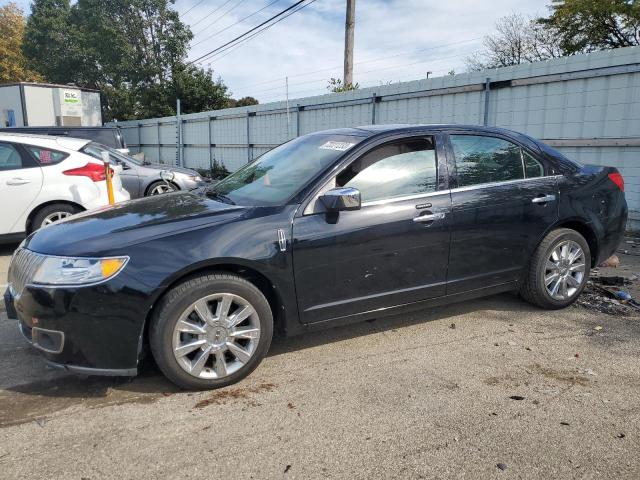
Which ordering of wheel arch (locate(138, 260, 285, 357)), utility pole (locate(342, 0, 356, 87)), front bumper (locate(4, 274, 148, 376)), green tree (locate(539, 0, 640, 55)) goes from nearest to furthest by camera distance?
1. front bumper (locate(4, 274, 148, 376))
2. wheel arch (locate(138, 260, 285, 357))
3. utility pole (locate(342, 0, 356, 87))
4. green tree (locate(539, 0, 640, 55))

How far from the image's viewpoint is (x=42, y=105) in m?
20.8

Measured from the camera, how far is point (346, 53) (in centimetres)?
1630

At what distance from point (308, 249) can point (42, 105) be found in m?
21.4

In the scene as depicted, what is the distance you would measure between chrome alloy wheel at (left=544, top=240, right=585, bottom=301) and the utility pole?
12626 mm

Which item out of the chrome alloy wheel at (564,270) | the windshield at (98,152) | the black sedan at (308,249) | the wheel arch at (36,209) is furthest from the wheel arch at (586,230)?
the windshield at (98,152)

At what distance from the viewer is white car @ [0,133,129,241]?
667 cm

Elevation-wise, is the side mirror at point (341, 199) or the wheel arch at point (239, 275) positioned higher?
the side mirror at point (341, 199)

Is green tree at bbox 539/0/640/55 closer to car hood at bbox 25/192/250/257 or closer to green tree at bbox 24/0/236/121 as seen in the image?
green tree at bbox 24/0/236/121

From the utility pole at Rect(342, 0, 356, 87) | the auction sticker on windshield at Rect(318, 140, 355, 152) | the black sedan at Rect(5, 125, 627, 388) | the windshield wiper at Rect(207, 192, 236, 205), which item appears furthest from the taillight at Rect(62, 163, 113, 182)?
the utility pole at Rect(342, 0, 356, 87)

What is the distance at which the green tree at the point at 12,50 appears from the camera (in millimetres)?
45031

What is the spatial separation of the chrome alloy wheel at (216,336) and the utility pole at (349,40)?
14.0 m

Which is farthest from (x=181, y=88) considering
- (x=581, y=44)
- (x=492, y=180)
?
(x=492, y=180)

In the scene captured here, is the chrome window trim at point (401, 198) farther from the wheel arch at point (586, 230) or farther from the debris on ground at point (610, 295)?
the debris on ground at point (610, 295)

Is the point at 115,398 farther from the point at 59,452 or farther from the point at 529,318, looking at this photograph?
the point at 529,318
